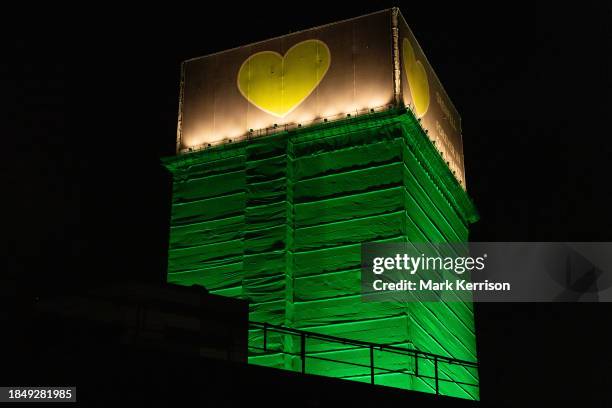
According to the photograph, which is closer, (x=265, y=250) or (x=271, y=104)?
(x=265, y=250)

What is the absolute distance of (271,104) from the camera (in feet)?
90.9

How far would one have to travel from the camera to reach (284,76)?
1098 inches

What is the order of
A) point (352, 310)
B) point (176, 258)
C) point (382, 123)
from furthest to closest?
1. point (176, 258)
2. point (382, 123)
3. point (352, 310)

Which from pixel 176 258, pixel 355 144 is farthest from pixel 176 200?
pixel 355 144

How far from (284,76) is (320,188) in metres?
3.98

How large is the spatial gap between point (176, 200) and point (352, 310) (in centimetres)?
711

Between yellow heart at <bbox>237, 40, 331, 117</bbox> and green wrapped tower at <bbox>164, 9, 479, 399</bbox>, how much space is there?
0.04 metres

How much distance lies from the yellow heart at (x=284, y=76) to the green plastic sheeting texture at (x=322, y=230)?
4.22ft

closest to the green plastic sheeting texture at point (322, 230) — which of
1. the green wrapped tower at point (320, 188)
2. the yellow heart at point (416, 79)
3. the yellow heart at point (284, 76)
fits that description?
the green wrapped tower at point (320, 188)

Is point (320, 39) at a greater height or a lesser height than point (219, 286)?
greater

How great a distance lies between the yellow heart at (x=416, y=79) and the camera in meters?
27.2

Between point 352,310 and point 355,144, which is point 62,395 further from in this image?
point 355,144

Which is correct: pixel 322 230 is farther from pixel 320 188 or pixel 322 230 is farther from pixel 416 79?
pixel 416 79

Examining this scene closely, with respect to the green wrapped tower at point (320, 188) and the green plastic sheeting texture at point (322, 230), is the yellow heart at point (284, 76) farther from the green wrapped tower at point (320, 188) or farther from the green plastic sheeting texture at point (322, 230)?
the green plastic sheeting texture at point (322, 230)
